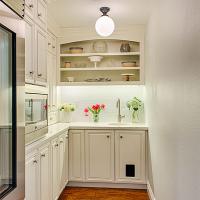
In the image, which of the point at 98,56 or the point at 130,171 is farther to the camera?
the point at 98,56

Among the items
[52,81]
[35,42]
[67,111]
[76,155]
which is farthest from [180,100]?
[67,111]

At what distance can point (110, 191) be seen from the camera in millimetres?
3713

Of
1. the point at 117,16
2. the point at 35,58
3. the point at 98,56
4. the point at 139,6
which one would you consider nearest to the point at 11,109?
the point at 35,58

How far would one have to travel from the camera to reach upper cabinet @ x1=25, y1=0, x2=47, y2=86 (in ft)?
7.17

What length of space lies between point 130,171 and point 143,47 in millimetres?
1924

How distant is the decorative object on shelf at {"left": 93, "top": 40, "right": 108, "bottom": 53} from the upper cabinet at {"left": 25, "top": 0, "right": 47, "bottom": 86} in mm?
1690

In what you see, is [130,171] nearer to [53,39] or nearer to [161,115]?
[161,115]

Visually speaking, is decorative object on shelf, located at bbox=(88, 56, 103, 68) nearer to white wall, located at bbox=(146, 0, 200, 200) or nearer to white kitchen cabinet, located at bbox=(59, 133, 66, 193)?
white kitchen cabinet, located at bbox=(59, 133, 66, 193)

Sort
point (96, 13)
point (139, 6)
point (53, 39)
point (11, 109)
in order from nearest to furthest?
point (11, 109)
point (139, 6)
point (96, 13)
point (53, 39)

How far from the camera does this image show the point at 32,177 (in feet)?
7.13

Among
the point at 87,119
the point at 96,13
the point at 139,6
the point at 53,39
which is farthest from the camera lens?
the point at 87,119

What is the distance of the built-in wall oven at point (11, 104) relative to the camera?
108 centimetres

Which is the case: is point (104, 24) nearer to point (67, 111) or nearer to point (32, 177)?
point (67, 111)

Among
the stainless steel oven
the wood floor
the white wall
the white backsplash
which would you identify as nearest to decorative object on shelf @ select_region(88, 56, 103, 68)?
the white backsplash
